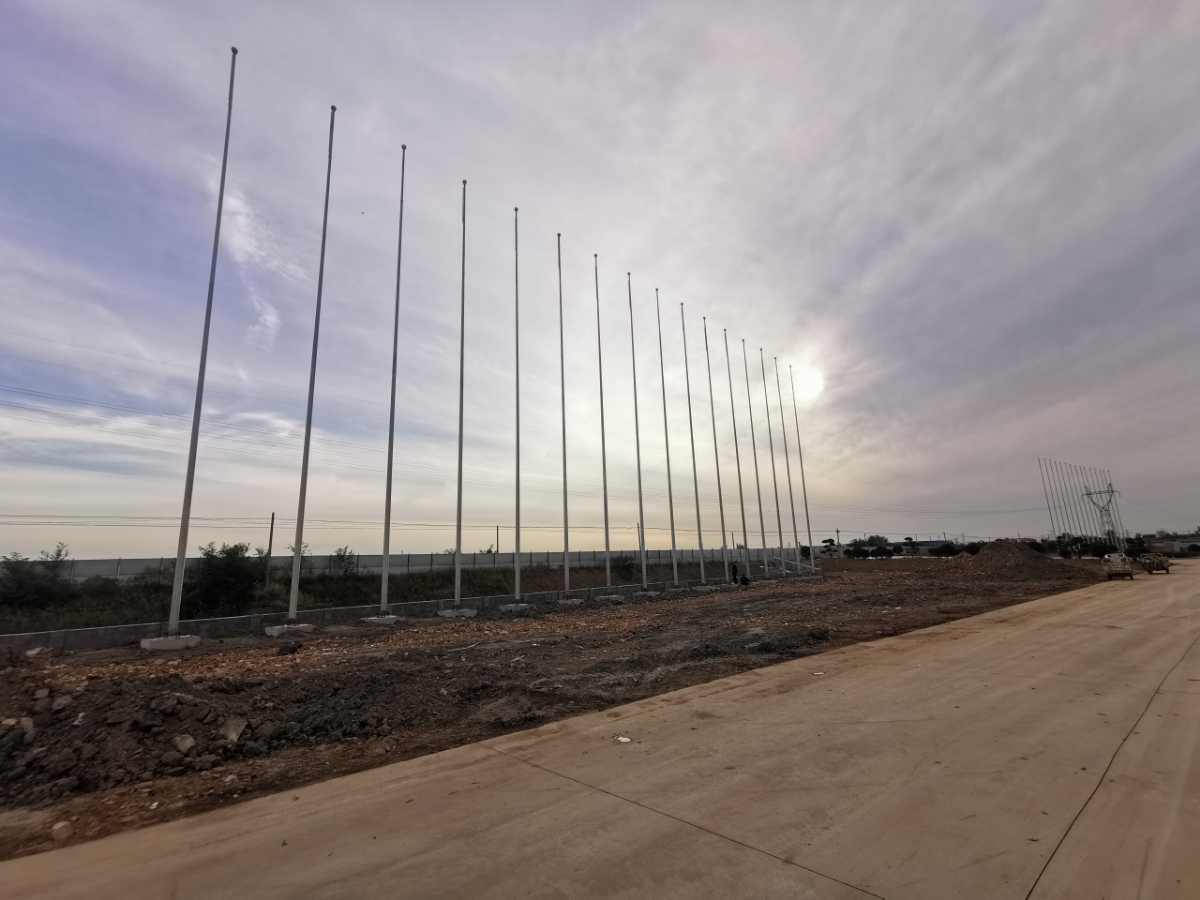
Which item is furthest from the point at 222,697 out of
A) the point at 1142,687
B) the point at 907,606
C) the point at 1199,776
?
the point at 907,606

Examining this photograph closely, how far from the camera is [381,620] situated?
22656mm

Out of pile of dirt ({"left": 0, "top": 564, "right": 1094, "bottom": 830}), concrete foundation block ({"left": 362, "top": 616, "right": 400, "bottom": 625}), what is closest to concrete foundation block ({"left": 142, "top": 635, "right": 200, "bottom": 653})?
pile of dirt ({"left": 0, "top": 564, "right": 1094, "bottom": 830})

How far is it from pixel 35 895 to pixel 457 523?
23518 mm

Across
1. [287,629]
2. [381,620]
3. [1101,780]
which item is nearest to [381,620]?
[381,620]

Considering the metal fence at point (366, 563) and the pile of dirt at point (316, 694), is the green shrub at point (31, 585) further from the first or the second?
the pile of dirt at point (316, 694)

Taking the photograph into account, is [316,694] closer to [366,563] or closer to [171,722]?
[171,722]

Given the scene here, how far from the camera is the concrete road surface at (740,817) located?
4031mm

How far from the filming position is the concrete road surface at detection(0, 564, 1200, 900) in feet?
13.2

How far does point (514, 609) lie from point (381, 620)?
20.9ft

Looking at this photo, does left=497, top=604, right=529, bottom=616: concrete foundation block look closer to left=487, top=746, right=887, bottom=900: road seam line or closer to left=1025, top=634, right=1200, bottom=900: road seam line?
left=487, top=746, right=887, bottom=900: road seam line

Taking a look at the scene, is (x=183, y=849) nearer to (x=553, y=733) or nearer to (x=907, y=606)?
(x=553, y=733)

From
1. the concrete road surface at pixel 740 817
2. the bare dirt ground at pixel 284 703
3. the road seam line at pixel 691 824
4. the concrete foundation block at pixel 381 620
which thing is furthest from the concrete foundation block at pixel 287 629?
the road seam line at pixel 691 824

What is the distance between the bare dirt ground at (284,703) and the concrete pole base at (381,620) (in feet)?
12.3

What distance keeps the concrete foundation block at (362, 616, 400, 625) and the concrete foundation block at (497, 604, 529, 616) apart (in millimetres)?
5109
